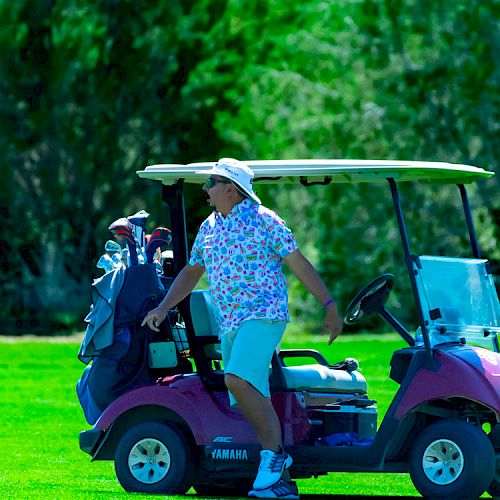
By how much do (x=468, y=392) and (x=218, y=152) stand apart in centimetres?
2683

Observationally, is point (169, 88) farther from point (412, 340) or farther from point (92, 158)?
point (412, 340)

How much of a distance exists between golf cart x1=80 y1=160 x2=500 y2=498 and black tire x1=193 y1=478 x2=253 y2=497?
0.14ft

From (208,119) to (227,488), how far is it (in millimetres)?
25491

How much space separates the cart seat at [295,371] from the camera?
7.00 m

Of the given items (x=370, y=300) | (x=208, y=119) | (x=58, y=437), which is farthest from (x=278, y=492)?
(x=208, y=119)

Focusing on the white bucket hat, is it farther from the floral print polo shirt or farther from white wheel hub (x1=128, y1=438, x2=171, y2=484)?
white wheel hub (x1=128, y1=438, x2=171, y2=484)

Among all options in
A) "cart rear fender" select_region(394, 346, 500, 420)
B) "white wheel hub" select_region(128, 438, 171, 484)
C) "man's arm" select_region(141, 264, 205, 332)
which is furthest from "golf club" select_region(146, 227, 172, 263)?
"cart rear fender" select_region(394, 346, 500, 420)

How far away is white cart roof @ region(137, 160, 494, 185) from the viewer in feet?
22.5

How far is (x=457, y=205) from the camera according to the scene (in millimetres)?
31203

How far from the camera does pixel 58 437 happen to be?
11.3 meters

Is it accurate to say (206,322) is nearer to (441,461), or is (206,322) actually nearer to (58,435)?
(441,461)

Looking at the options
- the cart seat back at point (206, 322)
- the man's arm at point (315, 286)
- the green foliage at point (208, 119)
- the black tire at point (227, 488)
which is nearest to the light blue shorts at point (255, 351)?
the man's arm at point (315, 286)

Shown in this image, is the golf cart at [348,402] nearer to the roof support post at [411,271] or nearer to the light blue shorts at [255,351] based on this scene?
the roof support post at [411,271]

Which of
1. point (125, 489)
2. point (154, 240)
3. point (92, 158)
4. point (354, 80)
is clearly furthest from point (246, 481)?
point (354, 80)
